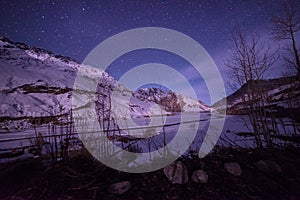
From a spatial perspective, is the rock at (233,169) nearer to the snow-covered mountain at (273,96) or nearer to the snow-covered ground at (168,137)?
the snow-covered ground at (168,137)

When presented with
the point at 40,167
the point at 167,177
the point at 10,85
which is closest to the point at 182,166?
the point at 167,177

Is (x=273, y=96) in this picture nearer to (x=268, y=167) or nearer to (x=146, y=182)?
(x=268, y=167)

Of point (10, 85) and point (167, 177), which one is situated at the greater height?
point (10, 85)

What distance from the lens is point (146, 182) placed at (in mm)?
2031

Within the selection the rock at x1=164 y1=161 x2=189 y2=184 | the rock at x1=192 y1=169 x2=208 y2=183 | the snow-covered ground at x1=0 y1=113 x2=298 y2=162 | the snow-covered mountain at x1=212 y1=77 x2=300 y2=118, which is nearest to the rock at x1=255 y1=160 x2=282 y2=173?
the snow-covered ground at x1=0 y1=113 x2=298 y2=162

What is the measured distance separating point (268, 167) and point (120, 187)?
6.83ft

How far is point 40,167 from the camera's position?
2.48m

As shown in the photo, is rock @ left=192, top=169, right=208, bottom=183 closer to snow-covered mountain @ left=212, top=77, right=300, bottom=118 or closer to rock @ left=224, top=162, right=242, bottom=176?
rock @ left=224, top=162, right=242, bottom=176

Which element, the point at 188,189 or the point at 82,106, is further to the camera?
the point at 82,106

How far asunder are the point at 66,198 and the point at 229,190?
1.97 m

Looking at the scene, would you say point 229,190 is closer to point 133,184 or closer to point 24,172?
point 133,184

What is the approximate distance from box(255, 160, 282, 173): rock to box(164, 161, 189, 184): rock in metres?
1.13

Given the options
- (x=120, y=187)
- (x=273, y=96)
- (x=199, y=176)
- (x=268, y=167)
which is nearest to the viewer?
(x=120, y=187)

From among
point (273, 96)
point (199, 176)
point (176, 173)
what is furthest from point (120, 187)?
point (273, 96)
